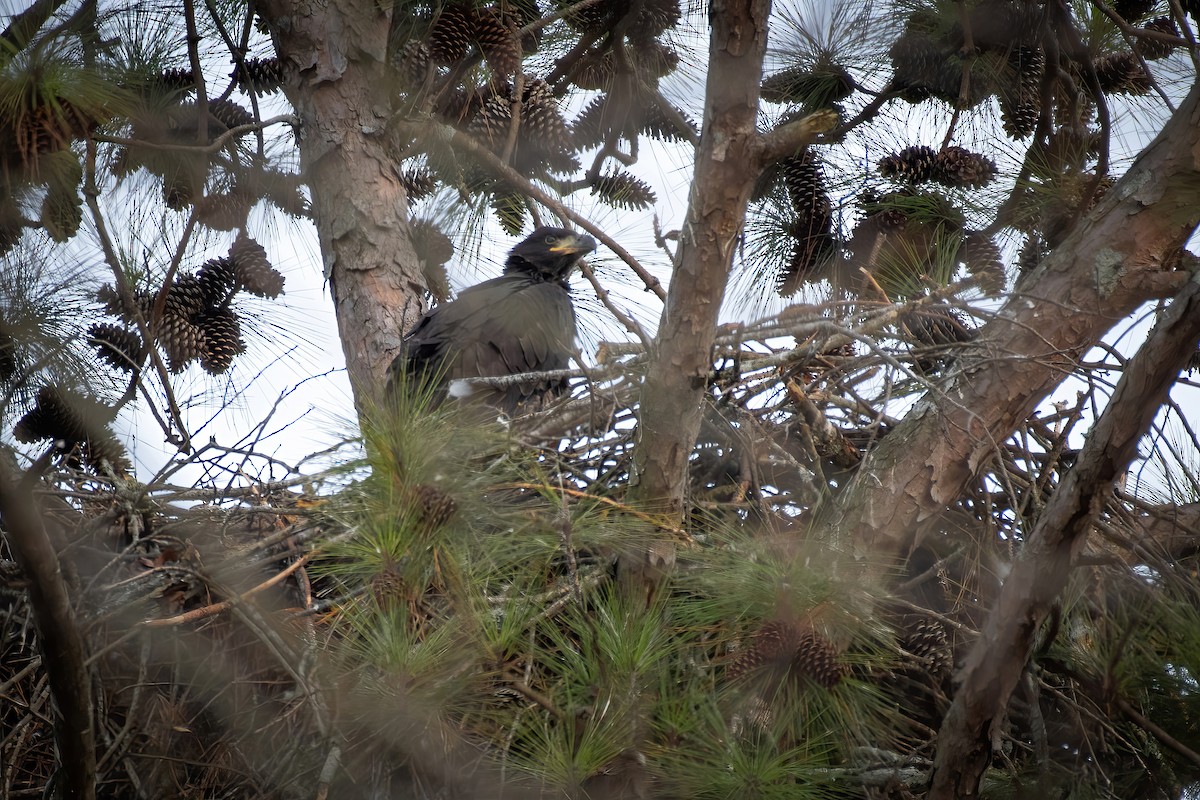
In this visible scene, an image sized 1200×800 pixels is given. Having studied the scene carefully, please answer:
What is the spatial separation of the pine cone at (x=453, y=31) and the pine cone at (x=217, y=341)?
152cm

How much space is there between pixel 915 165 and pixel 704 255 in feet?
6.50

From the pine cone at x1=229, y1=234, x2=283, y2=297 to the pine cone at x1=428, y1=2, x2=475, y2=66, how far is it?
1313 millimetres

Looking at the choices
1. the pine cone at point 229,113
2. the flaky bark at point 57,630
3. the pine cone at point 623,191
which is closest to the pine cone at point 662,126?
the pine cone at point 623,191

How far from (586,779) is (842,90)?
3208 millimetres

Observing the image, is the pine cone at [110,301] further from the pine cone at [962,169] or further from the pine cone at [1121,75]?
the pine cone at [1121,75]

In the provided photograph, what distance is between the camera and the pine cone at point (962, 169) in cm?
409

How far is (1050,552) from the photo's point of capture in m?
2.33

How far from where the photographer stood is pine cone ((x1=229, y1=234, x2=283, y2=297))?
461 cm

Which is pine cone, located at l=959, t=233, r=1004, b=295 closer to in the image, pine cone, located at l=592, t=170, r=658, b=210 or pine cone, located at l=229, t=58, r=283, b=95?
pine cone, located at l=592, t=170, r=658, b=210

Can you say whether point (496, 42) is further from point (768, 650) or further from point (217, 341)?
point (768, 650)

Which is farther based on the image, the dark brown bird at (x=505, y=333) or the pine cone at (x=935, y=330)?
the dark brown bird at (x=505, y=333)

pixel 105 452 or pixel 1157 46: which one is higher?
pixel 1157 46

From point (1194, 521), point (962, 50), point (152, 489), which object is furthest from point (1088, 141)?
point (152, 489)

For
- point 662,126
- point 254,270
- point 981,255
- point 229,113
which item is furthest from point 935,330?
point 229,113
